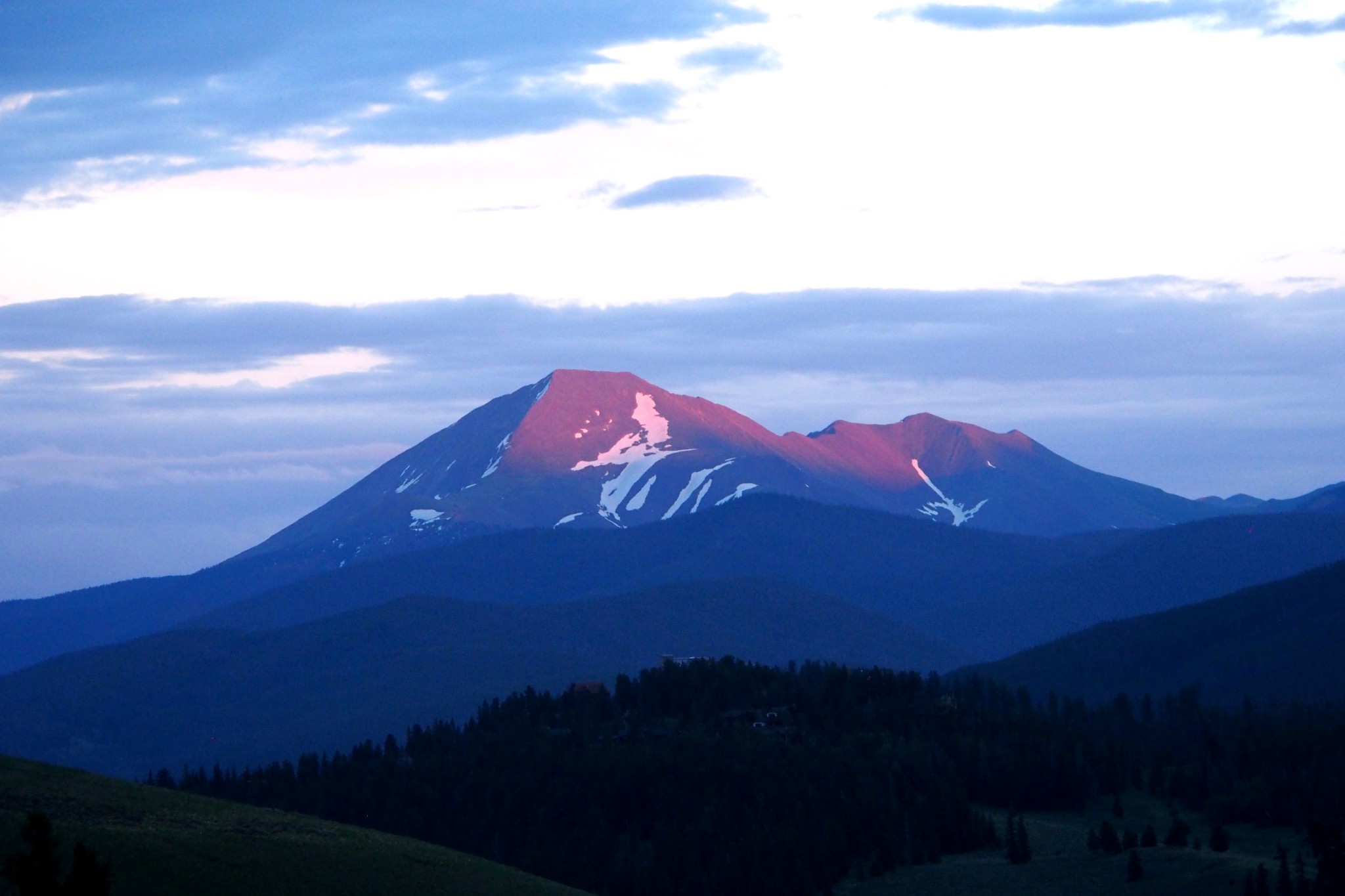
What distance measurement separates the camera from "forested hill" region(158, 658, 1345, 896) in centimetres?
12794

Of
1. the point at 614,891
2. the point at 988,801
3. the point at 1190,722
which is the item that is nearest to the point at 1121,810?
the point at 988,801

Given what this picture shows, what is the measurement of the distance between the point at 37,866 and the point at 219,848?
1179 inches

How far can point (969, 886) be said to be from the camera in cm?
11144

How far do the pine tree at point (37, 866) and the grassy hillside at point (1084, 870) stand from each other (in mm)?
64434

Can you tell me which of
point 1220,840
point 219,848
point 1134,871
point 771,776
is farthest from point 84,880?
point 771,776

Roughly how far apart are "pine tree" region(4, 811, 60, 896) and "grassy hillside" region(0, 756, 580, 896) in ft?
53.8

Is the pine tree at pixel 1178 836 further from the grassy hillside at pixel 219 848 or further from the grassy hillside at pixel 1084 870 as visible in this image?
the grassy hillside at pixel 219 848

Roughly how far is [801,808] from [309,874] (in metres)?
56.2

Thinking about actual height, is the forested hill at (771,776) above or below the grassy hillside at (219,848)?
below

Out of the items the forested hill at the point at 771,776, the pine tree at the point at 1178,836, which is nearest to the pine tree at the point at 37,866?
the forested hill at the point at 771,776

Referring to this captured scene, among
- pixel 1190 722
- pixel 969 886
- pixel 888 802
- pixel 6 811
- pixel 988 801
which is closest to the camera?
pixel 6 811

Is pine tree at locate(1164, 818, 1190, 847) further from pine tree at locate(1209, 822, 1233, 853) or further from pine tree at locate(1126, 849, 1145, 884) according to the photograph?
pine tree at locate(1126, 849, 1145, 884)

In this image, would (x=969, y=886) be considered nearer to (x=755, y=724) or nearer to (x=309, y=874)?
(x=309, y=874)

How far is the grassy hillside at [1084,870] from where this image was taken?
104875 millimetres
